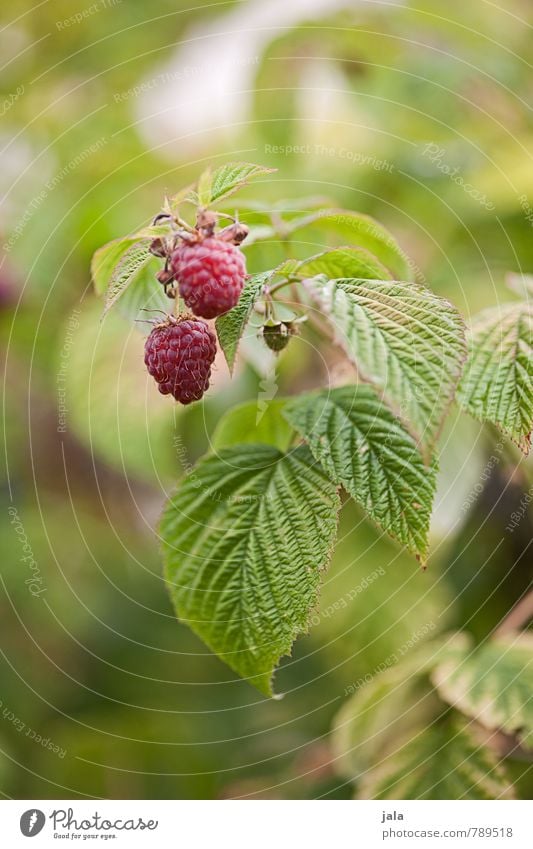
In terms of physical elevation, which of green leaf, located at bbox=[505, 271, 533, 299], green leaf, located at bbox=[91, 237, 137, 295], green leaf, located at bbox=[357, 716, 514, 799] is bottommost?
green leaf, located at bbox=[357, 716, 514, 799]

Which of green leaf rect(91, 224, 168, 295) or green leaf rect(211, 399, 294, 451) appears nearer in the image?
green leaf rect(91, 224, 168, 295)

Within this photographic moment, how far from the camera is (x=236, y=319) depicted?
0.40 m

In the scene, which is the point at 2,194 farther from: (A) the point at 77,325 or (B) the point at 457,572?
(B) the point at 457,572

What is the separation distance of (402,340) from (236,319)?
88 mm

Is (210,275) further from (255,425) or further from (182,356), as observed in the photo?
(255,425)

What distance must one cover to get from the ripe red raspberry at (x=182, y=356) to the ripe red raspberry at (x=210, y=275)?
5 cm

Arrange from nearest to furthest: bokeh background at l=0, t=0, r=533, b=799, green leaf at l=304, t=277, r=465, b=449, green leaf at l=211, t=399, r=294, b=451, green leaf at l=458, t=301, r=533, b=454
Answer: green leaf at l=304, t=277, r=465, b=449
green leaf at l=458, t=301, r=533, b=454
green leaf at l=211, t=399, r=294, b=451
bokeh background at l=0, t=0, r=533, b=799

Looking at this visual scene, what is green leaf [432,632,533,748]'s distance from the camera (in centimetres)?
67

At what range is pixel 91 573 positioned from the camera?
3.82 feet

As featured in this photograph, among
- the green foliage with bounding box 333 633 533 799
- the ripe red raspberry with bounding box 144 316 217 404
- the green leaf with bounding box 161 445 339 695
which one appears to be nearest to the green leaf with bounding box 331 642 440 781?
the green foliage with bounding box 333 633 533 799
